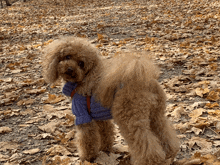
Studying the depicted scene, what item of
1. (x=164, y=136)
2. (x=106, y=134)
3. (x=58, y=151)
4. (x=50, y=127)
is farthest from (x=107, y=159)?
(x=50, y=127)

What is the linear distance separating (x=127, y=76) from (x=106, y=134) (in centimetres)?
113

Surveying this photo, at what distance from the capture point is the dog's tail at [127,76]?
2082 millimetres

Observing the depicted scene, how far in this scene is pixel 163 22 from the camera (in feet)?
29.8

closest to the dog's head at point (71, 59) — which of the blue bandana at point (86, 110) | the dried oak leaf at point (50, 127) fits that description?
the blue bandana at point (86, 110)

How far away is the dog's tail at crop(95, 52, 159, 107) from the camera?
6.83 ft

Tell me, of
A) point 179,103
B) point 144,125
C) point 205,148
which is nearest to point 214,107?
point 179,103

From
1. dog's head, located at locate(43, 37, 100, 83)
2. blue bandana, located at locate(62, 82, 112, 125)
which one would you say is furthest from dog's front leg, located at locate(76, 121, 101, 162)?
dog's head, located at locate(43, 37, 100, 83)

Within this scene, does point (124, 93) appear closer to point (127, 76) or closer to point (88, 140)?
point (127, 76)

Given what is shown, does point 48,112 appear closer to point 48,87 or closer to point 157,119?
point 48,87

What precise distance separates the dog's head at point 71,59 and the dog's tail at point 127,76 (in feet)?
1.02

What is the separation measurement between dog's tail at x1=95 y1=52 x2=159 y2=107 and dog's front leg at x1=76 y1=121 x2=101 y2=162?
42 centimetres

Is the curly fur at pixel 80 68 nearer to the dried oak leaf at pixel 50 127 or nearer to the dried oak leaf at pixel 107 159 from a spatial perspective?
the dried oak leaf at pixel 107 159

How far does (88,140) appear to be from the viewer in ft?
8.47

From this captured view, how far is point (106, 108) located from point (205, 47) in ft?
14.3
